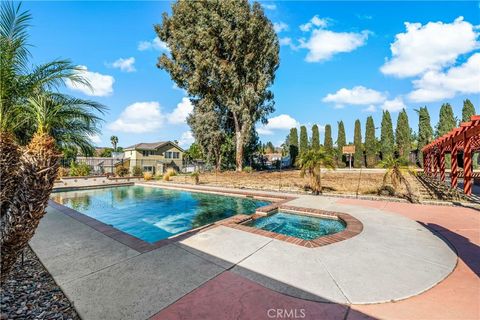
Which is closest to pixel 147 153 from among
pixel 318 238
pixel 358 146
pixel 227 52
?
pixel 227 52

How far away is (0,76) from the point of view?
2686 millimetres

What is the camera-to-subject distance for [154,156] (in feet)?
110

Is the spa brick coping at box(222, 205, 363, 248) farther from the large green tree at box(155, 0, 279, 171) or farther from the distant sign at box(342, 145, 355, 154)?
the distant sign at box(342, 145, 355, 154)

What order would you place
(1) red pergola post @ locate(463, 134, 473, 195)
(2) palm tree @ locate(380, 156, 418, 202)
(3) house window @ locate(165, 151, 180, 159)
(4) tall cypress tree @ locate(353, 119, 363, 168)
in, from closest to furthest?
(1) red pergola post @ locate(463, 134, 473, 195), (2) palm tree @ locate(380, 156, 418, 202), (4) tall cypress tree @ locate(353, 119, 363, 168), (3) house window @ locate(165, 151, 180, 159)

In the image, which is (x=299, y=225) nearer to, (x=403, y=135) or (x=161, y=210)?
(x=161, y=210)

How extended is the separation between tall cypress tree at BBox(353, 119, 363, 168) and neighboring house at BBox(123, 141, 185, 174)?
1123 inches

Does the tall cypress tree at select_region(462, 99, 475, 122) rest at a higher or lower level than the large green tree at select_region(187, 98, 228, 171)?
higher

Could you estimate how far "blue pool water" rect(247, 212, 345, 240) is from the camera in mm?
6206

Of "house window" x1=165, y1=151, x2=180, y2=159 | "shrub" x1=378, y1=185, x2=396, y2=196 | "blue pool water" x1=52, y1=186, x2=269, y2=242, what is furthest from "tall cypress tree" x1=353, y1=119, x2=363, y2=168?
"house window" x1=165, y1=151, x2=180, y2=159

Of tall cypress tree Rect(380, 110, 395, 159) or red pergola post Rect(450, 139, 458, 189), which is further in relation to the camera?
tall cypress tree Rect(380, 110, 395, 159)

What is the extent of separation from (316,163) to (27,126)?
1039 cm

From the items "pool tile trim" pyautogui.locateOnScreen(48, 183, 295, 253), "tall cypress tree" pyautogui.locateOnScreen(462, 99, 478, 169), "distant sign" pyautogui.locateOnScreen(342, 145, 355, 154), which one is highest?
"tall cypress tree" pyautogui.locateOnScreen(462, 99, 478, 169)

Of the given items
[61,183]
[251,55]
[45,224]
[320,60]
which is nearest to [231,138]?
[251,55]

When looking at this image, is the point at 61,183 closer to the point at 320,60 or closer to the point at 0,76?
the point at 0,76
